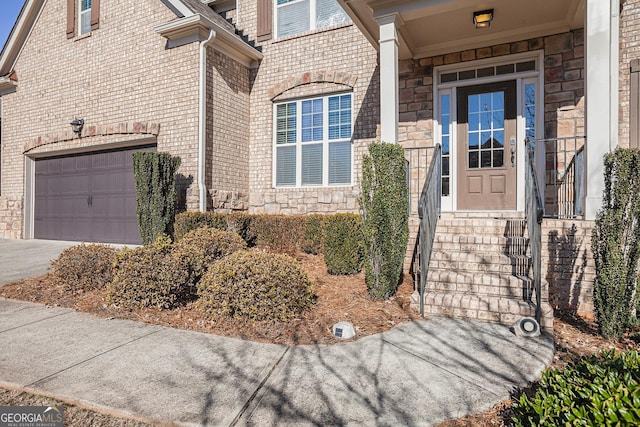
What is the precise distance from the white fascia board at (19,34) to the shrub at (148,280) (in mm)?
10165

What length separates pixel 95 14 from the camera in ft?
30.8

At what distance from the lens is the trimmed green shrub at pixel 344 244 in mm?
5316

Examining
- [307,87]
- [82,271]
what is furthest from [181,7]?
[82,271]

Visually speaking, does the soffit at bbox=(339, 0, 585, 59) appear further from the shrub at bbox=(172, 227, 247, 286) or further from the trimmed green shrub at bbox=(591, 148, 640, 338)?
the shrub at bbox=(172, 227, 247, 286)

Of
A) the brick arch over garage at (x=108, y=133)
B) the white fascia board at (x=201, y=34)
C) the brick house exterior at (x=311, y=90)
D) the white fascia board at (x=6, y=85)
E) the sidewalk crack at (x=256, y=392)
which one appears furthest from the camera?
the white fascia board at (x=6, y=85)

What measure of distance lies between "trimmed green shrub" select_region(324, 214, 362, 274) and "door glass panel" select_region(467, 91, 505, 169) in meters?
2.71

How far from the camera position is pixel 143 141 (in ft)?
28.7

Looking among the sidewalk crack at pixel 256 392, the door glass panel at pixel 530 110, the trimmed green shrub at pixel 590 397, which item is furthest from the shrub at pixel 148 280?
the door glass panel at pixel 530 110

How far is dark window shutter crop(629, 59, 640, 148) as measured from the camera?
580 centimetres

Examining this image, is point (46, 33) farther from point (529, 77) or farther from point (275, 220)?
point (529, 77)

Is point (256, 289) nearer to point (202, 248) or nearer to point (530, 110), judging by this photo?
point (202, 248)

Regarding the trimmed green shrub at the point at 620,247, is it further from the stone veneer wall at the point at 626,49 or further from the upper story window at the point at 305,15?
the upper story window at the point at 305,15

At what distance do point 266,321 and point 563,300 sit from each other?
3279mm

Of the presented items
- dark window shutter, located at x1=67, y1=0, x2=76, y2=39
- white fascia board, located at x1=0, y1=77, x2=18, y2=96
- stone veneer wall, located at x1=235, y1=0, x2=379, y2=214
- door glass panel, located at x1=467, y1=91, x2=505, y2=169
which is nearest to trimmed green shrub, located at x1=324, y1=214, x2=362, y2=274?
stone veneer wall, located at x1=235, y1=0, x2=379, y2=214
